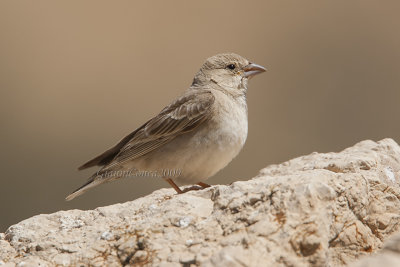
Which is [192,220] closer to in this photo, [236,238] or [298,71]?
[236,238]

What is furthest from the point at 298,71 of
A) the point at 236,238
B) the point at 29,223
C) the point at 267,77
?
the point at 236,238

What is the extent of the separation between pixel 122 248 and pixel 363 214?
148 centimetres

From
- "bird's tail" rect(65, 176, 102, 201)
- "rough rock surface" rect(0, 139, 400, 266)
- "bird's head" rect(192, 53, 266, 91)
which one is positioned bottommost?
"bird's tail" rect(65, 176, 102, 201)

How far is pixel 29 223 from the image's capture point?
546 cm

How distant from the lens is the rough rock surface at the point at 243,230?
4105 mm

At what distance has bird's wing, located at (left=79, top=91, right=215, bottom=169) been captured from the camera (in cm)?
665

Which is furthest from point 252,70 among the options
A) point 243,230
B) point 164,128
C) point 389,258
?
point 389,258

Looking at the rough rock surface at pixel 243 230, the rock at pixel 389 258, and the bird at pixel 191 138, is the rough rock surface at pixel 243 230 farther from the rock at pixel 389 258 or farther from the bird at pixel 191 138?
the bird at pixel 191 138

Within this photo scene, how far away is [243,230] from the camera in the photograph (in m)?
4.22

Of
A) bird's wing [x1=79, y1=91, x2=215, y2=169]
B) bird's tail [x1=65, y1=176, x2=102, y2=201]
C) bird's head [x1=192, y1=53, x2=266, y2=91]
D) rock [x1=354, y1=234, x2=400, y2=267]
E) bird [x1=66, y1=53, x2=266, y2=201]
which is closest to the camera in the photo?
rock [x1=354, y1=234, x2=400, y2=267]

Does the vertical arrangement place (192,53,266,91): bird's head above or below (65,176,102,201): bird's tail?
above

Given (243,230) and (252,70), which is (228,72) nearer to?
(252,70)

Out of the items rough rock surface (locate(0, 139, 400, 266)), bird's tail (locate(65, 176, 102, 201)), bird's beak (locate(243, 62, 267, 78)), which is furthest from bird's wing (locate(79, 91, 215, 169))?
rough rock surface (locate(0, 139, 400, 266))

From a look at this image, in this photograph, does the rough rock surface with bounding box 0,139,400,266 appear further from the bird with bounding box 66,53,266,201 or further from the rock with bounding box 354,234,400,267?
the bird with bounding box 66,53,266,201
